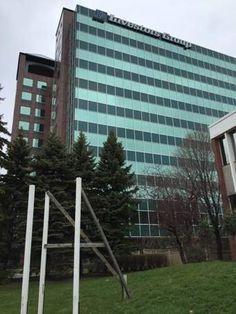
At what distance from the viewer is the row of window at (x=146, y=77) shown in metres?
52.5

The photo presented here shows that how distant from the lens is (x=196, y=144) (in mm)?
25828

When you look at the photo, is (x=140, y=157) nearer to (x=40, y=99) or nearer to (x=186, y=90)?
(x=186, y=90)

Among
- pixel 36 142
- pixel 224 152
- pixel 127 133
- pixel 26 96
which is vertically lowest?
pixel 224 152

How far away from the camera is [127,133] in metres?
49.5

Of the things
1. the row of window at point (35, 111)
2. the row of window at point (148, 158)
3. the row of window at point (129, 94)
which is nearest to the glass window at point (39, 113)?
the row of window at point (35, 111)

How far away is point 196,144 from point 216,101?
132 feet

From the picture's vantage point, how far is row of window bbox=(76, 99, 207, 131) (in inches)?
1918

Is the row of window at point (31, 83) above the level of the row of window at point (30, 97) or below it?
above

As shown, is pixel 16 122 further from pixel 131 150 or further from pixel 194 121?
pixel 194 121

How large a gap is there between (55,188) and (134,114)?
31.8m

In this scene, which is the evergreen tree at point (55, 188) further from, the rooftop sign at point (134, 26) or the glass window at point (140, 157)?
the rooftop sign at point (134, 26)

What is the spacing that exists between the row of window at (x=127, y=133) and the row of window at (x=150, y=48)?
1829cm

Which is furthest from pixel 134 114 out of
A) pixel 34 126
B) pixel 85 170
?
pixel 85 170

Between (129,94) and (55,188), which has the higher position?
(129,94)
